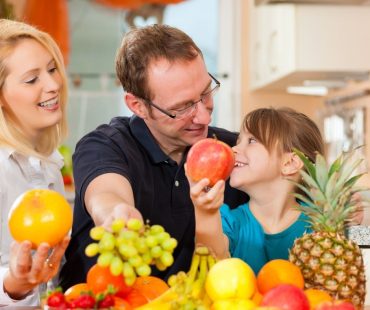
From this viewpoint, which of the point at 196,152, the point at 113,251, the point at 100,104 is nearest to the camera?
the point at 113,251

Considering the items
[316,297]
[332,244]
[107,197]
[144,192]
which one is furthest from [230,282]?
[144,192]

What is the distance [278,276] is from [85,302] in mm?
348

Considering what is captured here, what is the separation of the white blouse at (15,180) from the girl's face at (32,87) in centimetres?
10

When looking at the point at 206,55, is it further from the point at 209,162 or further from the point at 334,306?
the point at 334,306

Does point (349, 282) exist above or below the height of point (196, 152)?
below

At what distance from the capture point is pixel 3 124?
1.78 m

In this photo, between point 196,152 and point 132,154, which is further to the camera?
point 132,154

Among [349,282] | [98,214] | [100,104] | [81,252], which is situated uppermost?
[98,214]

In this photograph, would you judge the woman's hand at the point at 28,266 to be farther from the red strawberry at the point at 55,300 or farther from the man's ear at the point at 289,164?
the man's ear at the point at 289,164

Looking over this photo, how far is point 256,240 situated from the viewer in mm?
1743

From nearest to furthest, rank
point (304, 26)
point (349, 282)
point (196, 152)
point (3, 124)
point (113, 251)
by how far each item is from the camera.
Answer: point (113, 251) < point (349, 282) < point (196, 152) < point (3, 124) < point (304, 26)

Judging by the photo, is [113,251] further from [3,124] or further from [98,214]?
[3,124]

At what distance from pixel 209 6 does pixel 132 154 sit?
4.09m

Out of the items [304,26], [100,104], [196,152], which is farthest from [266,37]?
[196,152]
